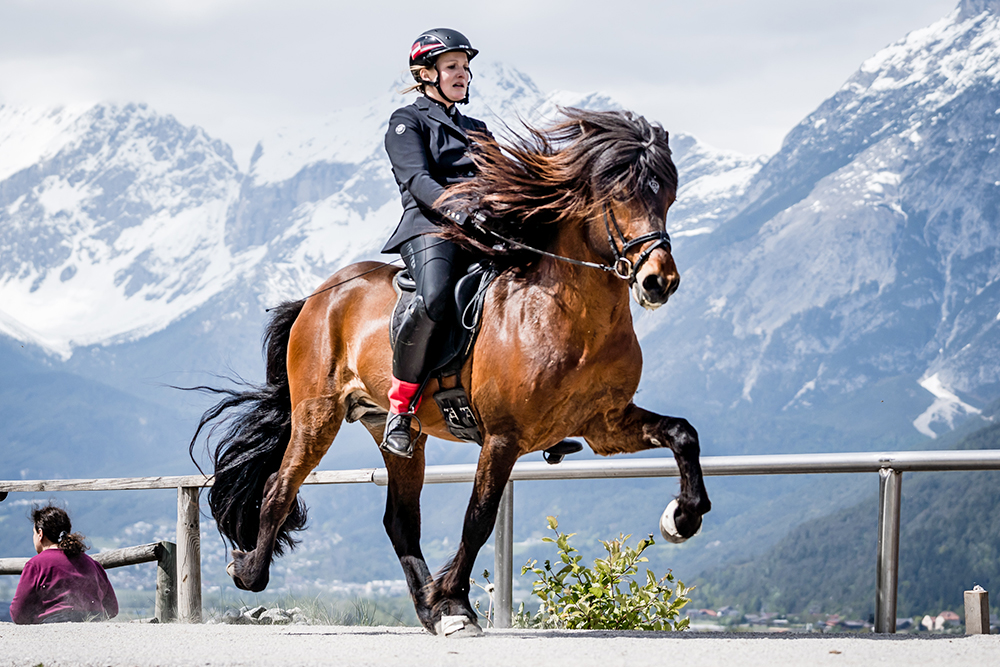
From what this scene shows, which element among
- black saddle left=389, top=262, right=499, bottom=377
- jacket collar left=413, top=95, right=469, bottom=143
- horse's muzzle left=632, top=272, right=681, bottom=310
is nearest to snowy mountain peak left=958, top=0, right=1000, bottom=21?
jacket collar left=413, top=95, right=469, bottom=143

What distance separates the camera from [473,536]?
456 centimetres

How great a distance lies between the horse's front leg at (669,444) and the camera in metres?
4.39

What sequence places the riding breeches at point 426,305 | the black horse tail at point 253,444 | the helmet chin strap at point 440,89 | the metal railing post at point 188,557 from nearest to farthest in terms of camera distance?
the riding breeches at point 426,305
the helmet chin strap at point 440,89
the black horse tail at point 253,444
the metal railing post at point 188,557

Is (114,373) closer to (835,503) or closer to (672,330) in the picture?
(672,330)

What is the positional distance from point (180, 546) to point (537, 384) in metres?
3.89

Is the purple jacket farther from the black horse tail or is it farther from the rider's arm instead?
the rider's arm

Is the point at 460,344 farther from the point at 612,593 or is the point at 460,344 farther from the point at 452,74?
the point at 612,593

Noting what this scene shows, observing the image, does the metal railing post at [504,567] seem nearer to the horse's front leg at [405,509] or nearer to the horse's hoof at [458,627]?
the horse's front leg at [405,509]

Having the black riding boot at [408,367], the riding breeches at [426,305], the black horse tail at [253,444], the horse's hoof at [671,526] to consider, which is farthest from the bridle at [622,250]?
the black horse tail at [253,444]

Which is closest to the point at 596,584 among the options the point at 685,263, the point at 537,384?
the point at 537,384

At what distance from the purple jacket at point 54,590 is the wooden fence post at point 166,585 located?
0.76m

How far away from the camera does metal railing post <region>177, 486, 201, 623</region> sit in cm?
710

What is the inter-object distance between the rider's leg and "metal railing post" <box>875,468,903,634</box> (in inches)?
90.2

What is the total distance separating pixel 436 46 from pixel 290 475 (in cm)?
247
